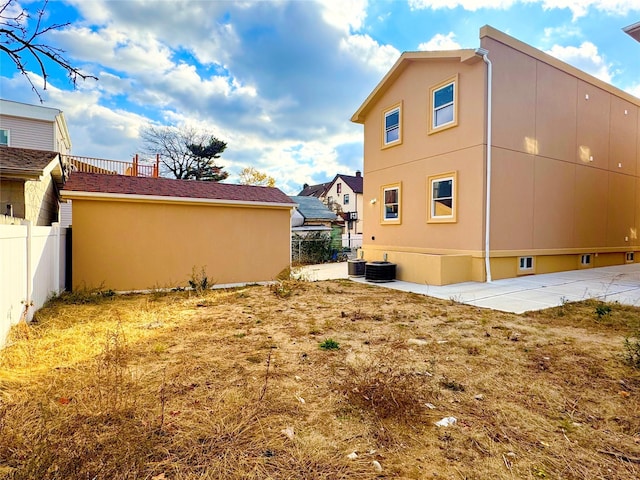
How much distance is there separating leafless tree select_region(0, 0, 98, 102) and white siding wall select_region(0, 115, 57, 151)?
13.7 meters

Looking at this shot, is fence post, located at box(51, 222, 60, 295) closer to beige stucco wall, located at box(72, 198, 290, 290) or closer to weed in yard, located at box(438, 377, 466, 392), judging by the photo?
beige stucco wall, located at box(72, 198, 290, 290)

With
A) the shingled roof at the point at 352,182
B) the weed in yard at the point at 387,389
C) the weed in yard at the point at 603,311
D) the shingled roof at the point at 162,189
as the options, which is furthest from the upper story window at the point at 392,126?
the shingled roof at the point at 352,182

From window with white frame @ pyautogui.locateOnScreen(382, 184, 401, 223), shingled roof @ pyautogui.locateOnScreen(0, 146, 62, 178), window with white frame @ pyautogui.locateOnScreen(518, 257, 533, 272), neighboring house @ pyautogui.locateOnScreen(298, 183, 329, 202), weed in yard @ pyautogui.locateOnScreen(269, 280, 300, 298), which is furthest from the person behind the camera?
neighboring house @ pyautogui.locateOnScreen(298, 183, 329, 202)

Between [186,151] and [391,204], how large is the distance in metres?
23.0

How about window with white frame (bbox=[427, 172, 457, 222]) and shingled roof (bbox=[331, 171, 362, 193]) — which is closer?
window with white frame (bbox=[427, 172, 457, 222])

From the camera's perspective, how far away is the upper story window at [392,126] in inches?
451

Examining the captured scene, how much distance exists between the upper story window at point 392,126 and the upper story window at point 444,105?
1.38 meters

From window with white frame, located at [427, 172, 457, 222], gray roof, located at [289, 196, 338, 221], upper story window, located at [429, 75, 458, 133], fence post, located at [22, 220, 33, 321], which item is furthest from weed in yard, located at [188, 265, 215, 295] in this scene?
gray roof, located at [289, 196, 338, 221]

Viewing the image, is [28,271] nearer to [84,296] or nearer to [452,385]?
[84,296]

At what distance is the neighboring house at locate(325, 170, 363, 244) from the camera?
37.3 meters

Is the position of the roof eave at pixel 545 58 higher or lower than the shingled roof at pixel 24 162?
higher

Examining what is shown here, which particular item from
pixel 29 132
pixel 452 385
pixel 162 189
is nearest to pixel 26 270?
pixel 162 189

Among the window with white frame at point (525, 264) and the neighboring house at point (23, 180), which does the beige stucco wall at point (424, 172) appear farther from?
the neighboring house at point (23, 180)

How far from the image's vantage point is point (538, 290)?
25.0 feet
